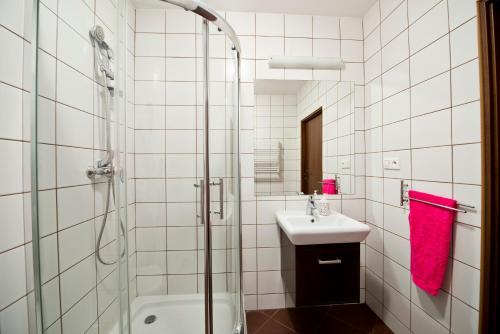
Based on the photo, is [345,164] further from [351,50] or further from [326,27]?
[326,27]

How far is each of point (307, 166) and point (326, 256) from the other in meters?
0.72

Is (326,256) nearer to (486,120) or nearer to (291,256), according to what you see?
(291,256)

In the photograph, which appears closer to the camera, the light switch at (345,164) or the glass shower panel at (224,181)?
the glass shower panel at (224,181)

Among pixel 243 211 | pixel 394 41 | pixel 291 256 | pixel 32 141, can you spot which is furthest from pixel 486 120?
pixel 32 141

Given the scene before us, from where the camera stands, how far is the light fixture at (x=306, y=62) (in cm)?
155

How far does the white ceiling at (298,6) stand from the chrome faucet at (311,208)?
148 centimetres

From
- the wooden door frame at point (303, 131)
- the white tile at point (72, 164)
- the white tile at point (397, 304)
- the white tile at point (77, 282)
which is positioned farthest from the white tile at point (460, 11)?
the white tile at point (77, 282)

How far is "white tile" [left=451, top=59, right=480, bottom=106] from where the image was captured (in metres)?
0.90

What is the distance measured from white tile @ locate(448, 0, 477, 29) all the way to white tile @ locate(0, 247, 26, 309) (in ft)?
6.87

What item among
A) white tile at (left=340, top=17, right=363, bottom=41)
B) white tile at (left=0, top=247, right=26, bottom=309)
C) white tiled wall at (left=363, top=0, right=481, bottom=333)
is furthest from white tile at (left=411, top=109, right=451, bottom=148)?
white tile at (left=0, top=247, right=26, bottom=309)

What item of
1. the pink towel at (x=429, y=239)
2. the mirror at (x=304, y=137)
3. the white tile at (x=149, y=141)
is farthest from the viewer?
the mirror at (x=304, y=137)

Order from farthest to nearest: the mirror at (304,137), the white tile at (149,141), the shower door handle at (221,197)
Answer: the mirror at (304,137)
the shower door handle at (221,197)
the white tile at (149,141)

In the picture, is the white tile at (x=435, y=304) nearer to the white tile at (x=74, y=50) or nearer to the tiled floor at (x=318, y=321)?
the tiled floor at (x=318, y=321)

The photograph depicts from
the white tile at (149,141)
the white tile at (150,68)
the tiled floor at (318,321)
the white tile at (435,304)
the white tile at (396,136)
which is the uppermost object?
the white tile at (150,68)
